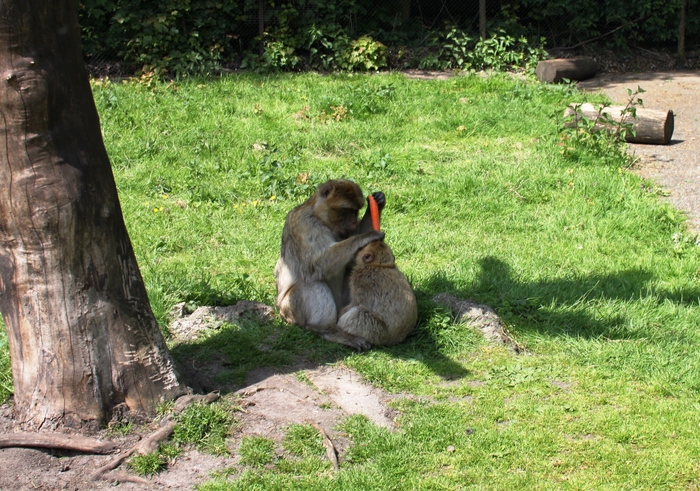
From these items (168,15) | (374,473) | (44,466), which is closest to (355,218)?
(374,473)

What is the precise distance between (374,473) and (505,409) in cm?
108

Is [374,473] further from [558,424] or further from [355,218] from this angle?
[355,218]

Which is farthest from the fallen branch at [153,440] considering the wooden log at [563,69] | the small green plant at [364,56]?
the wooden log at [563,69]

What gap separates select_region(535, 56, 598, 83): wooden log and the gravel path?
0.20 m

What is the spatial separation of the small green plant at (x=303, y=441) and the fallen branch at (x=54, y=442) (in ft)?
3.14

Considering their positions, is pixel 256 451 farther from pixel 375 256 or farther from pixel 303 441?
pixel 375 256

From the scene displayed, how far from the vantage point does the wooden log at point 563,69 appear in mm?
13680

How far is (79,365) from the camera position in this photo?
4.18m

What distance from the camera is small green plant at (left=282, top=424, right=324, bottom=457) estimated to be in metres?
4.31

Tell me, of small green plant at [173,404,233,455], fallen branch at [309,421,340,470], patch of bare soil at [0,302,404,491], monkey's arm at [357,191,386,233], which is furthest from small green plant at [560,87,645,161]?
small green plant at [173,404,233,455]

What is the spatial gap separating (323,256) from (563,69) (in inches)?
373

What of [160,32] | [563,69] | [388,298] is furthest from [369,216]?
[563,69]

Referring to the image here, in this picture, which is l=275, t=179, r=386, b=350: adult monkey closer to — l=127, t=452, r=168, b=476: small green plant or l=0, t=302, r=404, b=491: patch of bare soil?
l=0, t=302, r=404, b=491: patch of bare soil

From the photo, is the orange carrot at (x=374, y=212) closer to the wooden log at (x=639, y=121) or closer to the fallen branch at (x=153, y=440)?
the fallen branch at (x=153, y=440)
